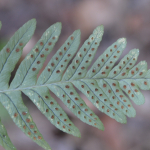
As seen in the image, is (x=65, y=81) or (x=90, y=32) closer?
(x=65, y=81)

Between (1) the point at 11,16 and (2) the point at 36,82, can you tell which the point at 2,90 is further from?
(1) the point at 11,16

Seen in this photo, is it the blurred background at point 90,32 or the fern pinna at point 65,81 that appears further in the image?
the blurred background at point 90,32

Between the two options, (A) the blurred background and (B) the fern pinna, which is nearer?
(B) the fern pinna

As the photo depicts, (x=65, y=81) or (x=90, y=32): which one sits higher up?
(x=90, y=32)
